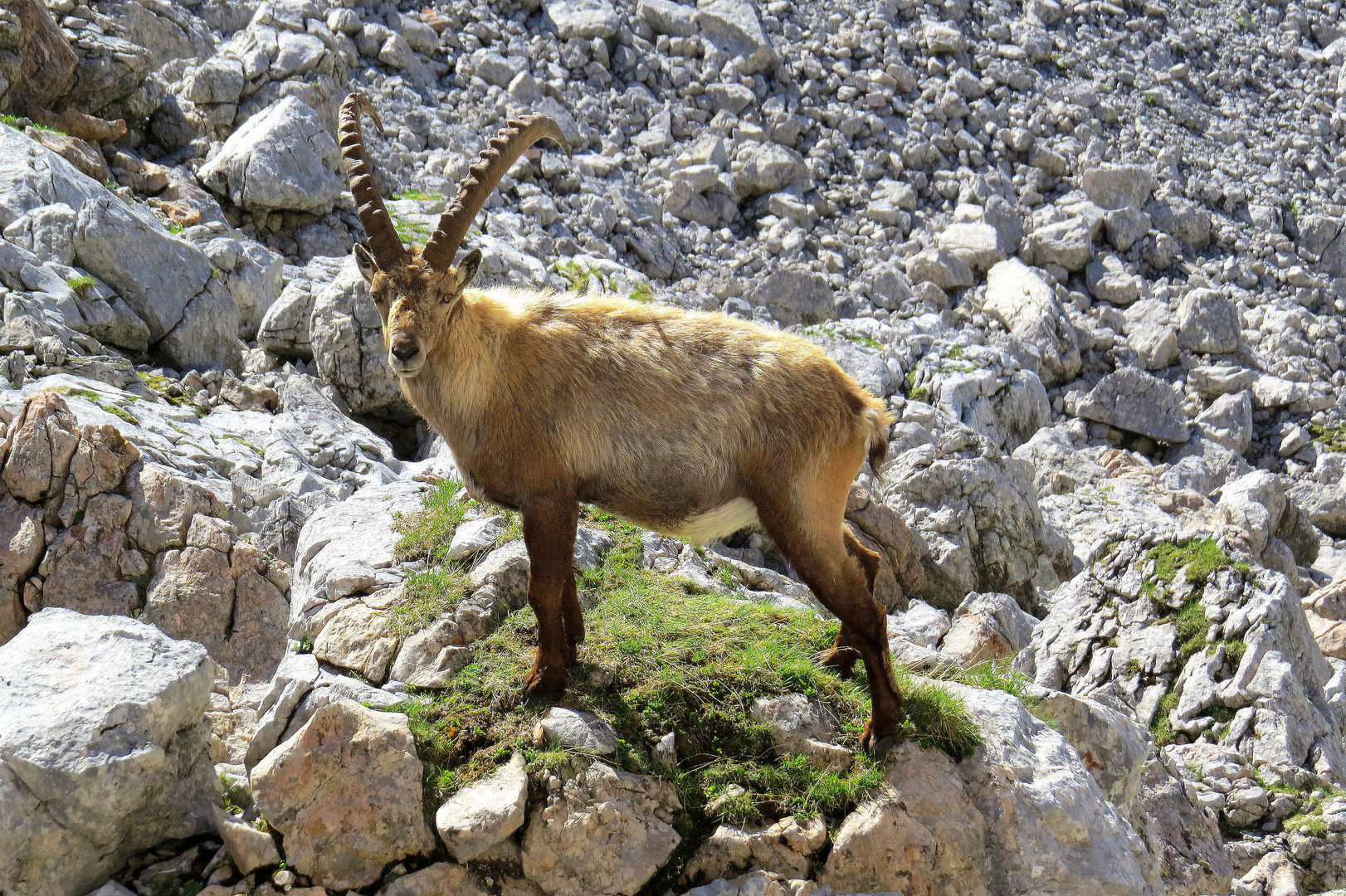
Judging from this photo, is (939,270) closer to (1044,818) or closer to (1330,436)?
(1330,436)

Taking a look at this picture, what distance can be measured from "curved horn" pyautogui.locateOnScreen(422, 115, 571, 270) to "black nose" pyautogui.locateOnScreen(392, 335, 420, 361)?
64 cm

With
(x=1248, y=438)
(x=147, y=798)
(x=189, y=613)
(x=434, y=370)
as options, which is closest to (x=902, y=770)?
(x=434, y=370)

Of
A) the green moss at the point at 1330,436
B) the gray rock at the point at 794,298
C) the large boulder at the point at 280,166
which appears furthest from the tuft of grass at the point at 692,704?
the green moss at the point at 1330,436

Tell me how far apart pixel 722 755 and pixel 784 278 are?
14371 mm

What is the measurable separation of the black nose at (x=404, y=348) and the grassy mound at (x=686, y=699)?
2.13 meters

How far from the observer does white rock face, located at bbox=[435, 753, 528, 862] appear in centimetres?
628

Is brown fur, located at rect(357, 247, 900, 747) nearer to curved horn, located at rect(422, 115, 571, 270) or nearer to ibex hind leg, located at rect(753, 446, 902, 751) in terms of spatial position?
ibex hind leg, located at rect(753, 446, 902, 751)

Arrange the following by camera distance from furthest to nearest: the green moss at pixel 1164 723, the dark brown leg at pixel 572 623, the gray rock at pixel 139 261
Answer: the gray rock at pixel 139 261 < the green moss at pixel 1164 723 < the dark brown leg at pixel 572 623

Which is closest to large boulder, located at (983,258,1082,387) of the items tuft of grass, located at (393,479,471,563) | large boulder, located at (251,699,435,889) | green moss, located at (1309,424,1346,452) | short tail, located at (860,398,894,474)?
green moss, located at (1309,424,1346,452)

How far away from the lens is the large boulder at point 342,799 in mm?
6312

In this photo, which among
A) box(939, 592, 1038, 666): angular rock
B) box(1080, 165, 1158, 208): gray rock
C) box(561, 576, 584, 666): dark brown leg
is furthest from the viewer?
box(1080, 165, 1158, 208): gray rock

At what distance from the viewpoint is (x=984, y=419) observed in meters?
18.0

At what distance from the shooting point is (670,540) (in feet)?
32.2

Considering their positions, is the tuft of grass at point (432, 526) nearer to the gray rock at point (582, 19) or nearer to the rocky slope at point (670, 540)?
the rocky slope at point (670, 540)
